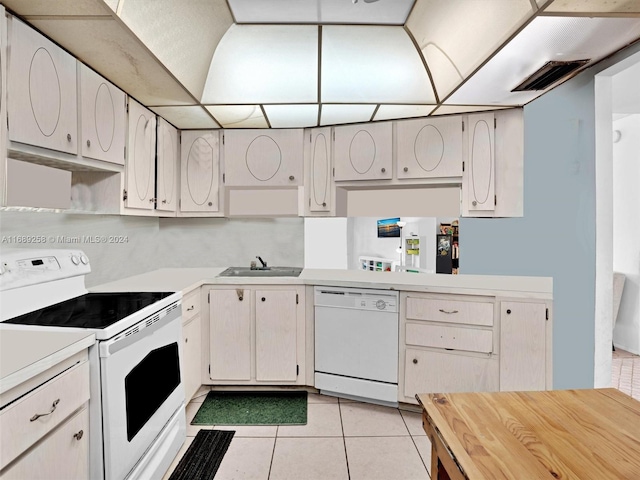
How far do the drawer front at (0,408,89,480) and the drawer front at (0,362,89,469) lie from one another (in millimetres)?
36

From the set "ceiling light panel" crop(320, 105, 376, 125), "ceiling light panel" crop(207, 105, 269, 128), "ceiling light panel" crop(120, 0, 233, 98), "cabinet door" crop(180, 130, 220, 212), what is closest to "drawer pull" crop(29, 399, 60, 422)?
"ceiling light panel" crop(120, 0, 233, 98)

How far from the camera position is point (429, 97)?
2473 millimetres

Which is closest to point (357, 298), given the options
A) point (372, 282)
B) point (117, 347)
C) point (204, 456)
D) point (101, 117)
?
point (372, 282)

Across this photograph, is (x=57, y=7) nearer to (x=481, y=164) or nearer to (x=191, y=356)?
(x=191, y=356)

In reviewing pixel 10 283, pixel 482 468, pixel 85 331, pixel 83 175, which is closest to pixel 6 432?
pixel 85 331

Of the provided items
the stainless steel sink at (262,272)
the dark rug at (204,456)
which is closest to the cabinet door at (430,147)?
the stainless steel sink at (262,272)

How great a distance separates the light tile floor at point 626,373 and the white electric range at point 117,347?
134 inches

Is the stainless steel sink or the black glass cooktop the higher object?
the stainless steel sink

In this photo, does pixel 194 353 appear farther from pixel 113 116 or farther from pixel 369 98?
pixel 369 98

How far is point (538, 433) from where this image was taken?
851mm

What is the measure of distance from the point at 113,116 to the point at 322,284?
1.76 metres

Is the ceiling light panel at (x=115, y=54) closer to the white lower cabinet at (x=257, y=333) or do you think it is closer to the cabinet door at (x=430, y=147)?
the white lower cabinet at (x=257, y=333)

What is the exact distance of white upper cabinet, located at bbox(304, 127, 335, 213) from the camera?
306 centimetres

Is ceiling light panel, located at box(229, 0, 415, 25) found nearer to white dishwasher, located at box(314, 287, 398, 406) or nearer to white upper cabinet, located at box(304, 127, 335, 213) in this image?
white upper cabinet, located at box(304, 127, 335, 213)
